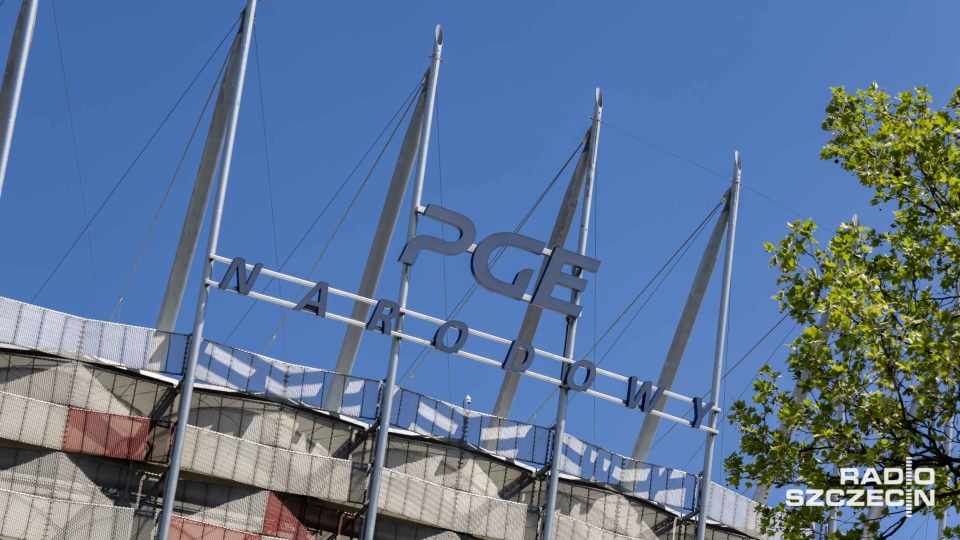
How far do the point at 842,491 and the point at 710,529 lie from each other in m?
41.8

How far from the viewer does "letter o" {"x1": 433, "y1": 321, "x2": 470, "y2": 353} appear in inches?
2384

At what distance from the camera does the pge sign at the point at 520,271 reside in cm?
6078

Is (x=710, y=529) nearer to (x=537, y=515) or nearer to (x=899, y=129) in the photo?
(x=537, y=515)

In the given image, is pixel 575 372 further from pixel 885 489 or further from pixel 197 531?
pixel 885 489

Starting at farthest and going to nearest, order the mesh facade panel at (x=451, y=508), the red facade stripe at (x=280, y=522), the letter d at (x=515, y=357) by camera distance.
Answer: the mesh facade panel at (x=451, y=508), the letter d at (x=515, y=357), the red facade stripe at (x=280, y=522)

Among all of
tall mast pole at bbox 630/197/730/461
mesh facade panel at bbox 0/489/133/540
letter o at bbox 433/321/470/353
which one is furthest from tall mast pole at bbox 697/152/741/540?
mesh facade panel at bbox 0/489/133/540

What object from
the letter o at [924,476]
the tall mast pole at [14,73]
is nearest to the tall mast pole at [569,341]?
the tall mast pole at [14,73]

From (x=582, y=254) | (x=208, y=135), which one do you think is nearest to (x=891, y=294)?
(x=582, y=254)

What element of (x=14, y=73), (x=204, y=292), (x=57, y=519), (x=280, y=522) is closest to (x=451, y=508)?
(x=280, y=522)

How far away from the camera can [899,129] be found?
3475 centimetres

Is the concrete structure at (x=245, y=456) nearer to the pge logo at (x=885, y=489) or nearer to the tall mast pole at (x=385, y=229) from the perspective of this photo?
the tall mast pole at (x=385, y=229)

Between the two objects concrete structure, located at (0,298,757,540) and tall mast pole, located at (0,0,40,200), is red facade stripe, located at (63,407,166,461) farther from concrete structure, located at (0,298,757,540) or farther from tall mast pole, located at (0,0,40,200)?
tall mast pole, located at (0,0,40,200)

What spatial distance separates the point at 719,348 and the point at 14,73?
33.8m

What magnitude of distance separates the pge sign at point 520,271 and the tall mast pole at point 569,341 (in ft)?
2.96
